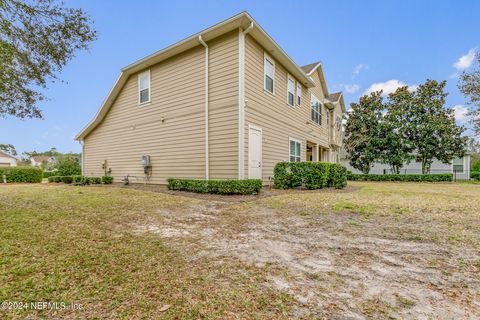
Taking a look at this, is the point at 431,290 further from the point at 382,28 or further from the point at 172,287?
the point at 382,28

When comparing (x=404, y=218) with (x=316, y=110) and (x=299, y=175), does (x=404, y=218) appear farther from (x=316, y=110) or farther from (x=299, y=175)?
(x=316, y=110)

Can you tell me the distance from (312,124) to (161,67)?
29.8 ft

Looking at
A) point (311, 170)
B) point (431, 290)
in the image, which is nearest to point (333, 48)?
point (311, 170)

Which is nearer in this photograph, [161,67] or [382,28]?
[161,67]

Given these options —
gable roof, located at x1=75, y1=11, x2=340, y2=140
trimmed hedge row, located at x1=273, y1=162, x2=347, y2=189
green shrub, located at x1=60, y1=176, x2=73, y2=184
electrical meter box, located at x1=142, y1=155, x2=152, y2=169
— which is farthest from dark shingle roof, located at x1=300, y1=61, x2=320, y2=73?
green shrub, located at x1=60, y1=176, x2=73, y2=184

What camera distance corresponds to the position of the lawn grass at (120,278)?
6.22ft

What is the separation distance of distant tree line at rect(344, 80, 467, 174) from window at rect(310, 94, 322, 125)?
8278 millimetres

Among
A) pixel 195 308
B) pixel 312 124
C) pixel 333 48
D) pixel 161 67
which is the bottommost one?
pixel 195 308

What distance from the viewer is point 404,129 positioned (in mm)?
21219

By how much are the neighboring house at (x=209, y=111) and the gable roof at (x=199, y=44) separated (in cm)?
4

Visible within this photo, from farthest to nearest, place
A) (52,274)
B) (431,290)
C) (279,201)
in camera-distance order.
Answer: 1. (279,201)
2. (52,274)
3. (431,290)

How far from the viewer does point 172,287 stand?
7.30ft

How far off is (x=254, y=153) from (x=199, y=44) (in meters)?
4.73

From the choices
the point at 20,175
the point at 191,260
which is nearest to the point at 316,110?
the point at 191,260
